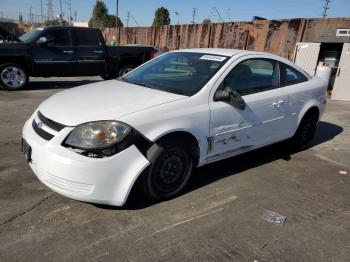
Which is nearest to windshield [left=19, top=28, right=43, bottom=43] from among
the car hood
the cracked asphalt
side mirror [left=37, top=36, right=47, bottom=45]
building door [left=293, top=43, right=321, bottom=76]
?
side mirror [left=37, top=36, right=47, bottom=45]

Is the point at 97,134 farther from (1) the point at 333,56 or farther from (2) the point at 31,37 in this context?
(1) the point at 333,56

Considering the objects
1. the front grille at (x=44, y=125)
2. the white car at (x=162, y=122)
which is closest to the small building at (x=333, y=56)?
the white car at (x=162, y=122)

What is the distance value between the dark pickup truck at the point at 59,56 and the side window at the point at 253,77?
23.4 ft

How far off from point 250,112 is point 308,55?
8499 millimetres

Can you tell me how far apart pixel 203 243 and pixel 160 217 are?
52cm

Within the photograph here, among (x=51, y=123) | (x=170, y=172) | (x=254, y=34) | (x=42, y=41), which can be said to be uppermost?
(x=254, y=34)

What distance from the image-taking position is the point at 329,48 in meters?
11.4

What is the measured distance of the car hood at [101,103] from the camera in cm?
316

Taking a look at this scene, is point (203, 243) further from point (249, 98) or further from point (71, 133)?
point (249, 98)

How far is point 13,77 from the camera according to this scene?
375 inches

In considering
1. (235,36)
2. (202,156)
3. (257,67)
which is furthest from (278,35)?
(202,156)

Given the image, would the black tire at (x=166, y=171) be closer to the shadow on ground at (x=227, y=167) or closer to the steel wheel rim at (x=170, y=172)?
the steel wheel rim at (x=170, y=172)

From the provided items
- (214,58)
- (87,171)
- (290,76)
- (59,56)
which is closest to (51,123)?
(87,171)

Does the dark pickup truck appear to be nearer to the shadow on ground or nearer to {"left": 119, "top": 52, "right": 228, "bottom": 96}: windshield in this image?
{"left": 119, "top": 52, "right": 228, "bottom": 96}: windshield
